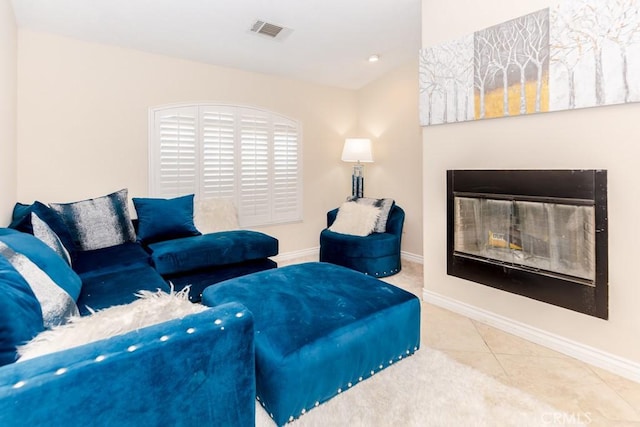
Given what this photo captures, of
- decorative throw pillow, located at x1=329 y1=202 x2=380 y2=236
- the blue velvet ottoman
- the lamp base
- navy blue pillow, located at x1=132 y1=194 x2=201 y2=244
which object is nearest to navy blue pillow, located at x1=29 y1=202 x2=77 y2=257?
navy blue pillow, located at x1=132 y1=194 x2=201 y2=244

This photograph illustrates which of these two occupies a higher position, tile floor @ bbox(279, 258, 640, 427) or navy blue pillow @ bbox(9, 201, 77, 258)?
navy blue pillow @ bbox(9, 201, 77, 258)

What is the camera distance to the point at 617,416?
58.8 inches

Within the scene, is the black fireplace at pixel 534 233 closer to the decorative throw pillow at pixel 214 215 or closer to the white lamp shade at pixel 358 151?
the white lamp shade at pixel 358 151

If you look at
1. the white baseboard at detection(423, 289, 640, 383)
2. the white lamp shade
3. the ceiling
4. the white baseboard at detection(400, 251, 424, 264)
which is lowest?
the white baseboard at detection(423, 289, 640, 383)

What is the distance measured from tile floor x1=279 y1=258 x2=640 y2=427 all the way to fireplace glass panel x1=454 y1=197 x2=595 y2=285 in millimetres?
498

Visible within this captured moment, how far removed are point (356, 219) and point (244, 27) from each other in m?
2.21

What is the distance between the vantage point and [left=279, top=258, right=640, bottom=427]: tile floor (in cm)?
153

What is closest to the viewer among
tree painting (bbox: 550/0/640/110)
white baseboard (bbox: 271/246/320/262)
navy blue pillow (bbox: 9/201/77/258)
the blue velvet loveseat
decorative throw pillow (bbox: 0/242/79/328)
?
the blue velvet loveseat

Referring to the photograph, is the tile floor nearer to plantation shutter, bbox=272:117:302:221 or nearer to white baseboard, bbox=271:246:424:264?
white baseboard, bbox=271:246:424:264

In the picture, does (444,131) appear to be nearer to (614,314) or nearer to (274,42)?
(614,314)

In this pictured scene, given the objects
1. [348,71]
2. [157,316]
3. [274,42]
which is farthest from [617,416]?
[348,71]

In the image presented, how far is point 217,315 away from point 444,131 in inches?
91.7

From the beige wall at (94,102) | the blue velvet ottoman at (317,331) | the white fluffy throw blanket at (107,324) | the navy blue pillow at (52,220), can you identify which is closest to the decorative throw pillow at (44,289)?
the white fluffy throw blanket at (107,324)

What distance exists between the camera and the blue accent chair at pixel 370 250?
3.41 meters
